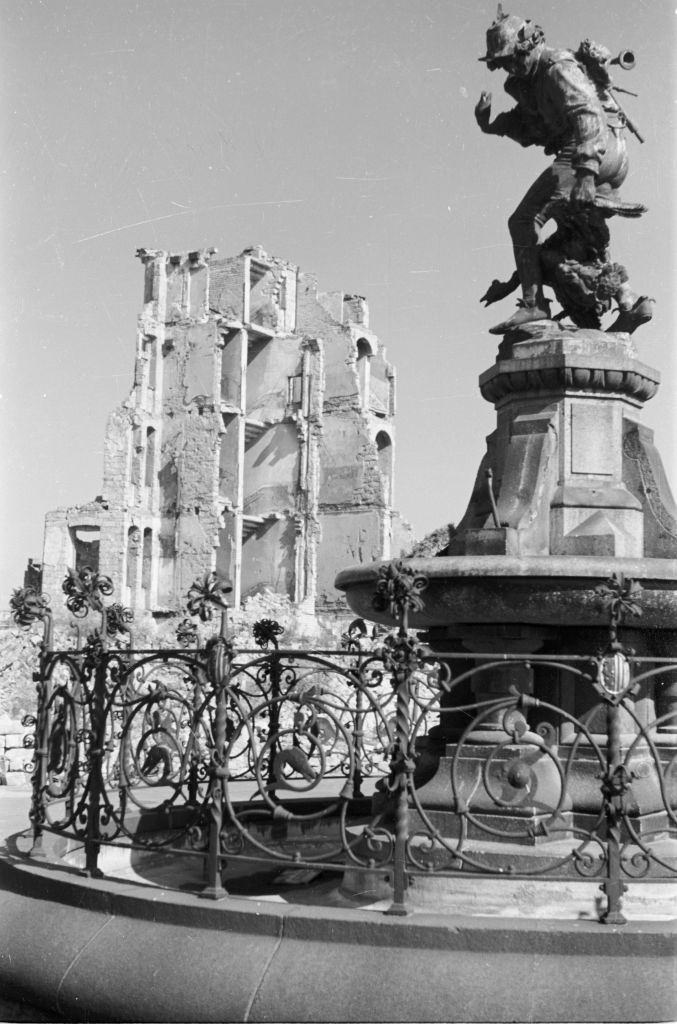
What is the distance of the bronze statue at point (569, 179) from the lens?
734 centimetres

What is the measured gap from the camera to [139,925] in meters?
5.09

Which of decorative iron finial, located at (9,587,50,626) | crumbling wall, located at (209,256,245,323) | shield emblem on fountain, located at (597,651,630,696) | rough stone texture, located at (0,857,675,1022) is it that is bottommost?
rough stone texture, located at (0,857,675,1022)

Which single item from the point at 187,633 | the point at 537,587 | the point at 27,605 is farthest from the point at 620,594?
the point at 187,633

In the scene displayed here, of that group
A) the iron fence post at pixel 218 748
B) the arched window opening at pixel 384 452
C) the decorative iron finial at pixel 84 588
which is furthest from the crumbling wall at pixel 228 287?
the iron fence post at pixel 218 748

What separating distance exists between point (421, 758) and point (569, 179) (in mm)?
3767

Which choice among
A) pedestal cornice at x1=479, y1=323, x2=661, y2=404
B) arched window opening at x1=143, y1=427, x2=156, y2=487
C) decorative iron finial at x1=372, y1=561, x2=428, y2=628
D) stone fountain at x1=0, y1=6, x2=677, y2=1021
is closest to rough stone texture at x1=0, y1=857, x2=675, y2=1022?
stone fountain at x1=0, y1=6, x2=677, y2=1021

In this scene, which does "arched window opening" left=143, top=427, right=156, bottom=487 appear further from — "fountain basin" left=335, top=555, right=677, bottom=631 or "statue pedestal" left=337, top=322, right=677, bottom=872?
"fountain basin" left=335, top=555, right=677, bottom=631

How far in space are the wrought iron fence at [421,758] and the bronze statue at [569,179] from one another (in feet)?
7.76

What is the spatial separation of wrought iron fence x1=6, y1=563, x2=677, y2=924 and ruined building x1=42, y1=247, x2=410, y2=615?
130 feet

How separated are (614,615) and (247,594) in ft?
155

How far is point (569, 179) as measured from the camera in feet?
24.3

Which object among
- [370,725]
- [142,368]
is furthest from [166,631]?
[370,725]

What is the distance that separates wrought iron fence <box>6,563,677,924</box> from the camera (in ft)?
16.4

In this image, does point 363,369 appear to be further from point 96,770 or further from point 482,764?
point 96,770
